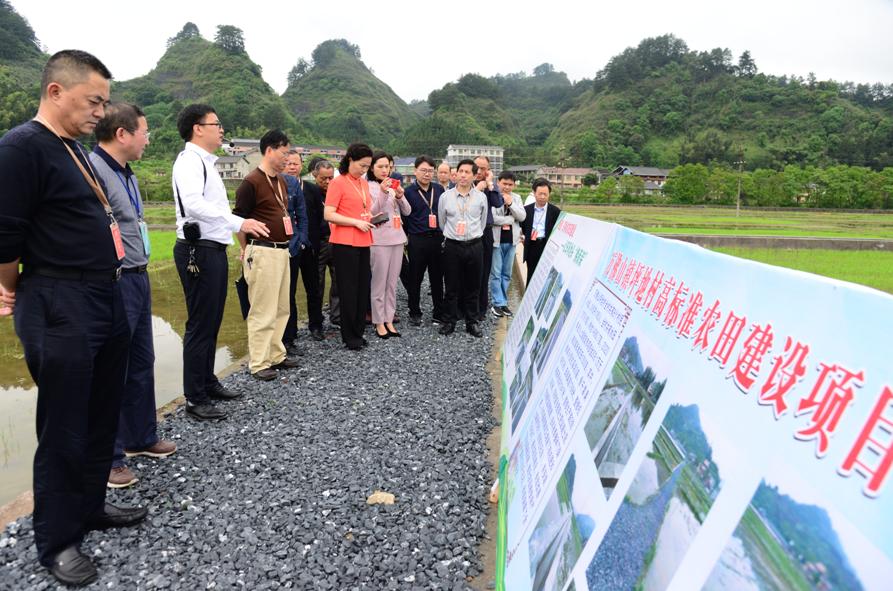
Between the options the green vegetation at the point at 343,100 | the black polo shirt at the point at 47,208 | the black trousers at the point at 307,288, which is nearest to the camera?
the black polo shirt at the point at 47,208

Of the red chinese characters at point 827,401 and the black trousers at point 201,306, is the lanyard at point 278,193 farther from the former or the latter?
the red chinese characters at point 827,401

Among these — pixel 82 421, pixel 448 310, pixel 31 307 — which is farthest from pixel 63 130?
pixel 448 310

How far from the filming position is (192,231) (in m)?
3.40

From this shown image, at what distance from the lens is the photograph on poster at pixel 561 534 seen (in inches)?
50.4

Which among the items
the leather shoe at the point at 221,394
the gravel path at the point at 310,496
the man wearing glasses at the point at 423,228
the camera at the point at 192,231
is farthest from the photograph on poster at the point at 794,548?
the man wearing glasses at the point at 423,228

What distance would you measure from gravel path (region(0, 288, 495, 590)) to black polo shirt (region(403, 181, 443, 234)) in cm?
222

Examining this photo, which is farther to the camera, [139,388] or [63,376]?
[139,388]

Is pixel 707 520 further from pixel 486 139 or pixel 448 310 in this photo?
pixel 486 139

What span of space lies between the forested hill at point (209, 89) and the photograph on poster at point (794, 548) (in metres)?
58.1

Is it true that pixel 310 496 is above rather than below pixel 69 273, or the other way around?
below

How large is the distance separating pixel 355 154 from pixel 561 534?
14.2 feet

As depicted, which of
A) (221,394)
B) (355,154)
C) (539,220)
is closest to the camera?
(221,394)

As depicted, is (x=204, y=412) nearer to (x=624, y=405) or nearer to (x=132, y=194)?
(x=132, y=194)

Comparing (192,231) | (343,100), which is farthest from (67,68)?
(343,100)
